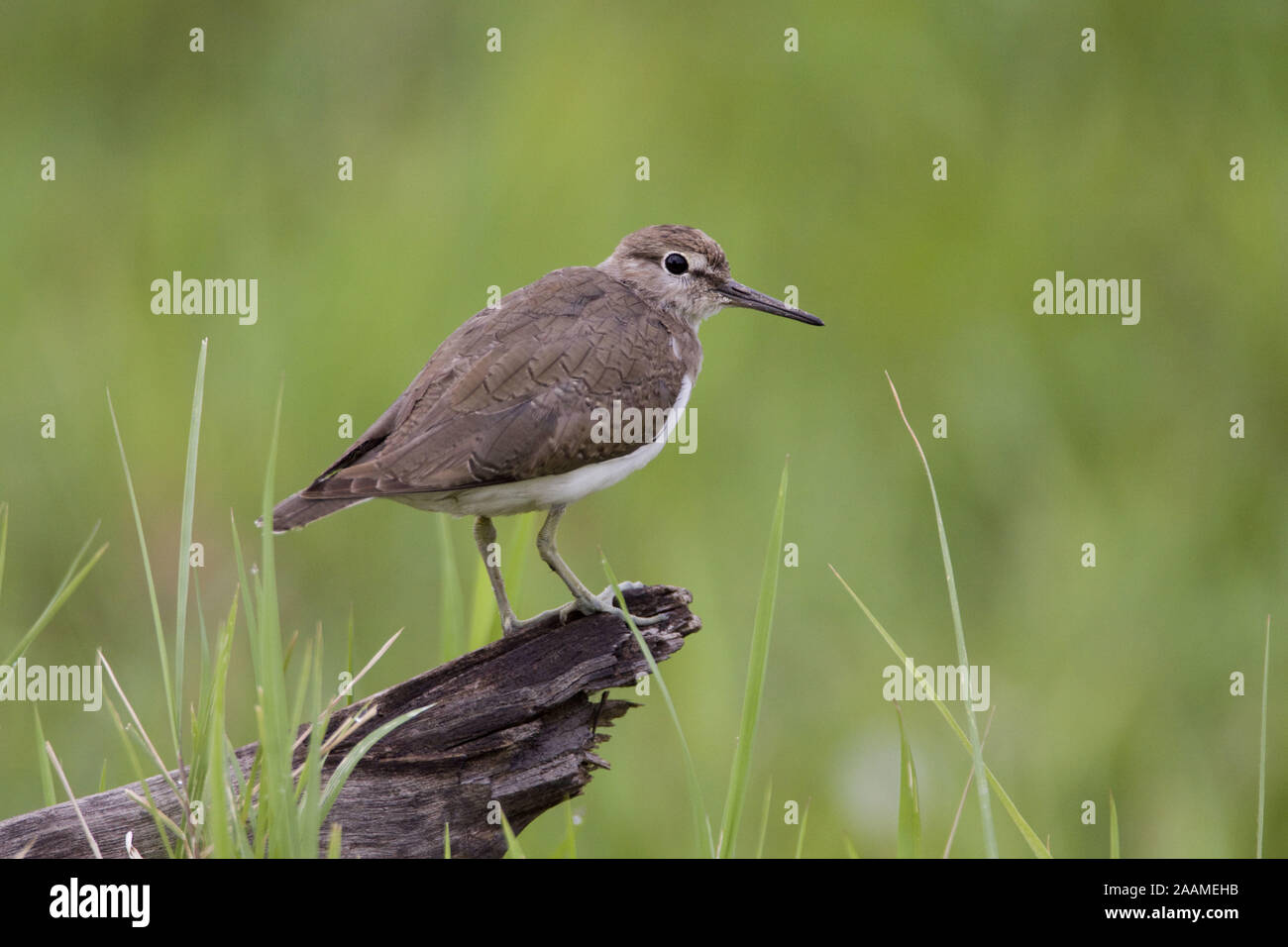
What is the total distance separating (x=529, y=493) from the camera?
635 cm

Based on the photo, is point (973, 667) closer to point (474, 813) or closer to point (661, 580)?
point (661, 580)

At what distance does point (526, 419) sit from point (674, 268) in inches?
70.1

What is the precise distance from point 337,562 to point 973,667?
476cm

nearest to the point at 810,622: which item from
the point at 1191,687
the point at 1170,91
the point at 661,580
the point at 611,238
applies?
the point at 661,580

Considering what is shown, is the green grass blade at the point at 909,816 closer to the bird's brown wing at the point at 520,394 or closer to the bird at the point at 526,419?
the bird at the point at 526,419

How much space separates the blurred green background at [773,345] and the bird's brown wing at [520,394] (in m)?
3.24

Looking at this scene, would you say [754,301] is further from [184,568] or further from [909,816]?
[184,568]

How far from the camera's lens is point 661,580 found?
1025 centimetres

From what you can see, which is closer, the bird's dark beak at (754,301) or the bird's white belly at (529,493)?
the bird's white belly at (529,493)

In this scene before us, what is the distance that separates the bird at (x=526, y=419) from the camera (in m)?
6.08

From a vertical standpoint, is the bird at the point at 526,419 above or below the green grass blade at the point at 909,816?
above

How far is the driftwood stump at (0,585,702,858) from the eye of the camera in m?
5.11

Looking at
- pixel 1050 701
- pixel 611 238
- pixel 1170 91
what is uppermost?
pixel 1170 91

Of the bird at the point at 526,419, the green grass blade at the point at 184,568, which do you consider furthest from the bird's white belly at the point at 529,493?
the green grass blade at the point at 184,568
